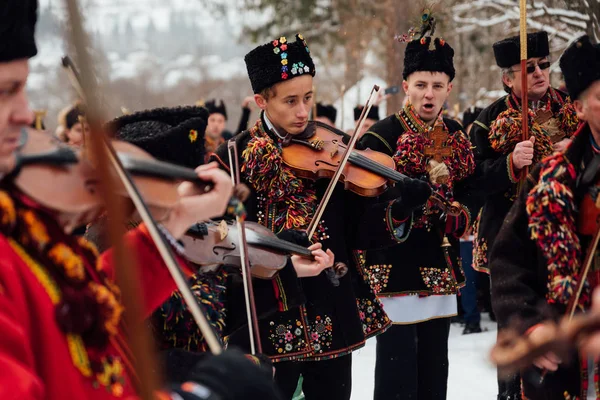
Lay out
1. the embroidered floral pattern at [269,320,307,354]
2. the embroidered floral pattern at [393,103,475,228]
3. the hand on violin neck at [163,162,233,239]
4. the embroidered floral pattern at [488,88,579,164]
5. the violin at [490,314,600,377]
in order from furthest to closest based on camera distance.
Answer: the embroidered floral pattern at [488,88,579,164], the embroidered floral pattern at [393,103,475,228], the embroidered floral pattern at [269,320,307,354], the hand on violin neck at [163,162,233,239], the violin at [490,314,600,377]

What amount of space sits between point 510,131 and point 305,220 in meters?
1.76

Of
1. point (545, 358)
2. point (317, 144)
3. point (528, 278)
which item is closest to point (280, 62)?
point (317, 144)

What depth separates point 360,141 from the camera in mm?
4582

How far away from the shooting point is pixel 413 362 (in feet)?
14.6

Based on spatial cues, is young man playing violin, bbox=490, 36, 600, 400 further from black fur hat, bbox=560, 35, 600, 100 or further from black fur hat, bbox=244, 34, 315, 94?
black fur hat, bbox=244, 34, 315, 94

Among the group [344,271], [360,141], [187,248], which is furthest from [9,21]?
[360,141]

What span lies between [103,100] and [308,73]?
2.74 m

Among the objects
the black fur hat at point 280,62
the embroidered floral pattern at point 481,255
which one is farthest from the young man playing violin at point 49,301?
the embroidered floral pattern at point 481,255

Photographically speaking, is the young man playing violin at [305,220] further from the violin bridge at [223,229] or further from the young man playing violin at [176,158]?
the young man playing violin at [176,158]

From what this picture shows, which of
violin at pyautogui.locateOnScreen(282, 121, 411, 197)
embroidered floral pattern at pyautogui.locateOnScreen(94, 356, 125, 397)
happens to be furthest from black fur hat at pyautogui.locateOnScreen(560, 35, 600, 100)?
embroidered floral pattern at pyautogui.locateOnScreen(94, 356, 125, 397)

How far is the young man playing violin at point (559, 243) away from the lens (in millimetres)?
2307

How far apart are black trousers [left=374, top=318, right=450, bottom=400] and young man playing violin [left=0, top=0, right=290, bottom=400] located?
2.88 m

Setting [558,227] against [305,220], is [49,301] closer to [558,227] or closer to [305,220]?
[558,227]

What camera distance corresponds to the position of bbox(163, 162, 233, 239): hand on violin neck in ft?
6.35
